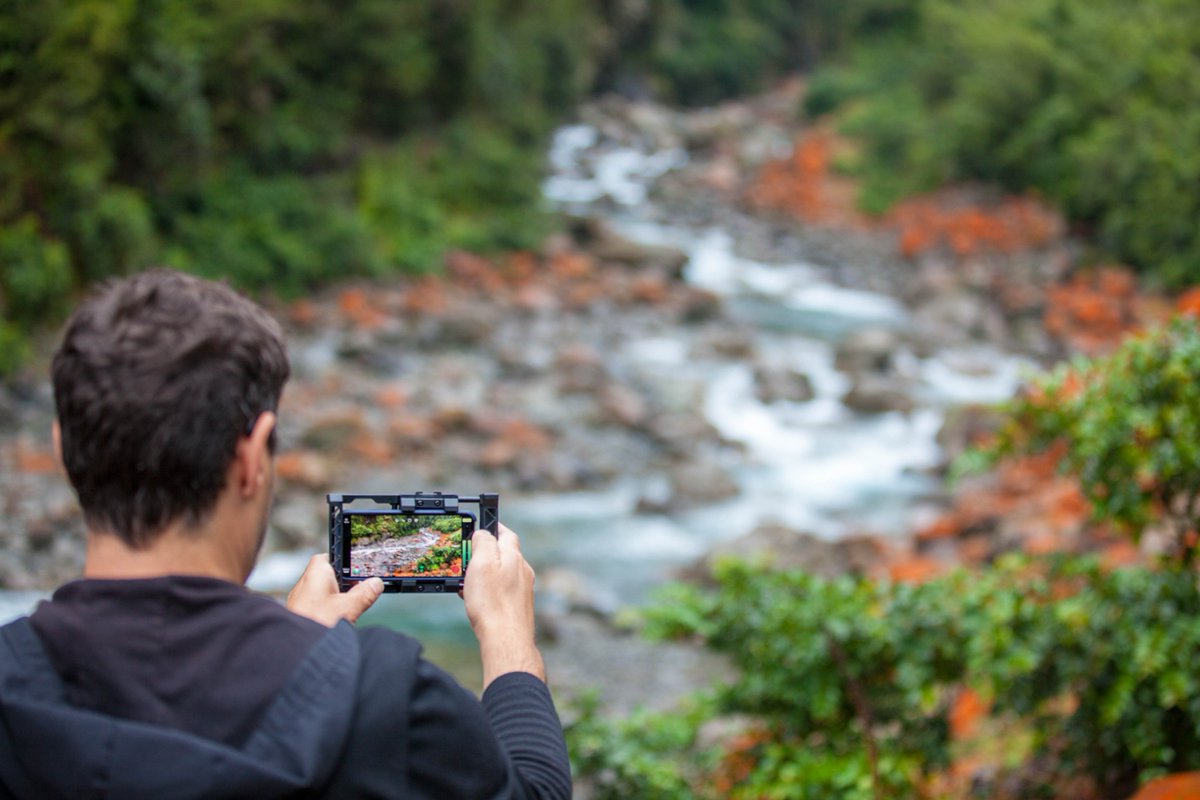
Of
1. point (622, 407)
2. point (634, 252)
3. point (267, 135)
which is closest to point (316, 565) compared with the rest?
point (622, 407)

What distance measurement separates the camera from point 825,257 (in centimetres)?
2381

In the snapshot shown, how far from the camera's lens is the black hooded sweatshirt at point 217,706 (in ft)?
3.79

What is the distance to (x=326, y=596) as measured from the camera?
5.20 feet

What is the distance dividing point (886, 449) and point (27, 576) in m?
9.39

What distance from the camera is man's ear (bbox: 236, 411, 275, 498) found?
129cm

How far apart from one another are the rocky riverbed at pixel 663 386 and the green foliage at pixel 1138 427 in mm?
4475

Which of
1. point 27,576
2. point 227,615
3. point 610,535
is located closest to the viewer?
point 227,615

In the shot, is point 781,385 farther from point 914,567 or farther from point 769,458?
point 914,567

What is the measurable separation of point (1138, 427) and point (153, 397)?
10.9ft

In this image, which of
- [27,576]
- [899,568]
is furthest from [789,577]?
[27,576]

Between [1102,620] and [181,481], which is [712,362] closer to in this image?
[1102,620]

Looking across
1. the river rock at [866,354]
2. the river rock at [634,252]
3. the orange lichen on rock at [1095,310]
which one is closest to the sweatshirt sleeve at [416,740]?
the river rock at [866,354]

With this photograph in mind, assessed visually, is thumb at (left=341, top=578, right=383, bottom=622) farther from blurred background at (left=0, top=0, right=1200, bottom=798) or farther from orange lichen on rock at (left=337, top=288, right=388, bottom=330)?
orange lichen on rock at (left=337, top=288, right=388, bottom=330)

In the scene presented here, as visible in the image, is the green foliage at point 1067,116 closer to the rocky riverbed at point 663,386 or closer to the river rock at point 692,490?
the rocky riverbed at point 663,386
